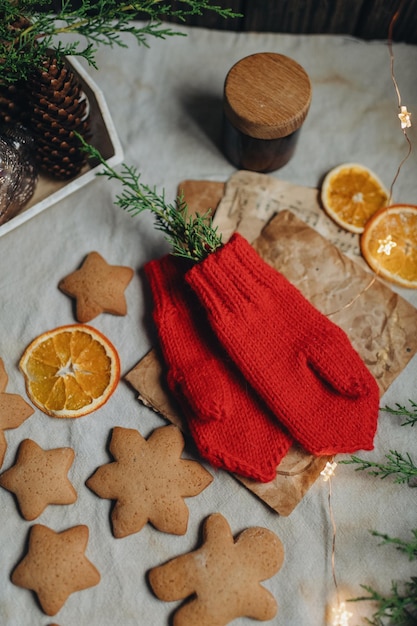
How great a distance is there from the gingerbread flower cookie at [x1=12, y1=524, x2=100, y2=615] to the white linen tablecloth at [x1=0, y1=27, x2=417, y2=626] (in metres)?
0.03

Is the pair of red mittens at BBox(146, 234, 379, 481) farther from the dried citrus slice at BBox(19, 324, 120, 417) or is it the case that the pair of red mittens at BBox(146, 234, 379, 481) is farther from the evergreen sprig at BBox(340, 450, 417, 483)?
the dried citrus slice at BBox(19, 324, 120, 417)

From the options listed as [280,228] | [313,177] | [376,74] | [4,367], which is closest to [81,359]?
[4,367]

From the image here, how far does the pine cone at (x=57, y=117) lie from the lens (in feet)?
3.84

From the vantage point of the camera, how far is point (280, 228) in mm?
1389

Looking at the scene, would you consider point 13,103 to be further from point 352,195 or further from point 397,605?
point 397,605

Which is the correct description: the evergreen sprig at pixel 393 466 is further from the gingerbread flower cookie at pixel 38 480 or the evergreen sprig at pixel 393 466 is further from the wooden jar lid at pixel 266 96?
the wooden jar lid at pixel 266 96

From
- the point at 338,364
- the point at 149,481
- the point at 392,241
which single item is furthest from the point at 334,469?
the point at 392,241

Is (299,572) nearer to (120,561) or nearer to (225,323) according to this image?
(120,561)

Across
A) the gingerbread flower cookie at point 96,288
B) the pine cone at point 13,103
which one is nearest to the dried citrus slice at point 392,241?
the gingerbread flower cookie at point 96,288

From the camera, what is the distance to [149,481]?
1.20 m

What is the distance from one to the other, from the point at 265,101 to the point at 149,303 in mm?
497

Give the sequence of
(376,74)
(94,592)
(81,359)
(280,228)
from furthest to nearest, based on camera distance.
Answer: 1. (376,74)
2. (280,228)
3. (81,359)
4. (94,592)

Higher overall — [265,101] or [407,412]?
[265,101]

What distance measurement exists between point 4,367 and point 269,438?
58 centimetres
